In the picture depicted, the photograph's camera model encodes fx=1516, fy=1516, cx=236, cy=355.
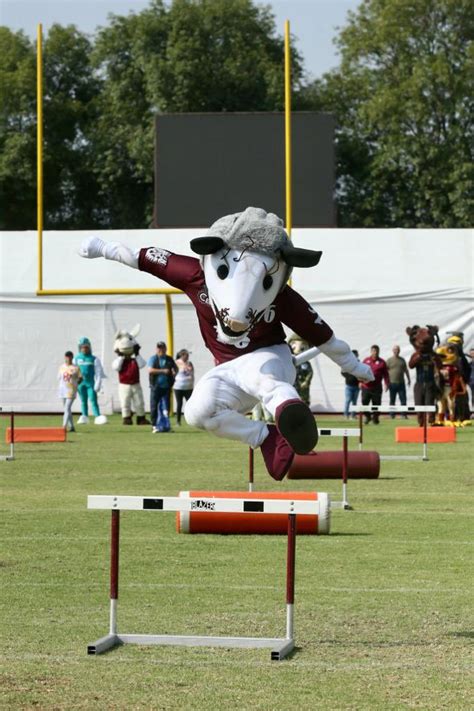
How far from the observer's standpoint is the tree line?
61375 mm

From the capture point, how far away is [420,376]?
2983 cm

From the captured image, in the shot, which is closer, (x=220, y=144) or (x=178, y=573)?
(x=178, y=573)

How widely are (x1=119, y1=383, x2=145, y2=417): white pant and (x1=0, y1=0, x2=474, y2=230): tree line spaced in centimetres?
2954

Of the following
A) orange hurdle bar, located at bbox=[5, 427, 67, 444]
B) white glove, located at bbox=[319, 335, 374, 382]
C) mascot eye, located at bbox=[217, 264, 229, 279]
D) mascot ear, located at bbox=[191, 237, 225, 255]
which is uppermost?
mascot ear, located at bbox=[191, 237, 225, 255]

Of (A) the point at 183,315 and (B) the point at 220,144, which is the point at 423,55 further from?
(A) the point at 183,315

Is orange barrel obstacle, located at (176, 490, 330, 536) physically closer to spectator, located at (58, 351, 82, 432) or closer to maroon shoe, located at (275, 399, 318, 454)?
maroon shoe, located at (275, 399, 318, 454)

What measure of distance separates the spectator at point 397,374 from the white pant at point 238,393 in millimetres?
24673

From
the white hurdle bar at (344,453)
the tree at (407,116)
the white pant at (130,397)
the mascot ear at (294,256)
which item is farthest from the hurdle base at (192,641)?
the tree at (407,116)

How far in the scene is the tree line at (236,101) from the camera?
61375 millimetres

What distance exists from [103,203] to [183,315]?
108 feet

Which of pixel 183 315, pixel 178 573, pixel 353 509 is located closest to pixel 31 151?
pixel 183 315

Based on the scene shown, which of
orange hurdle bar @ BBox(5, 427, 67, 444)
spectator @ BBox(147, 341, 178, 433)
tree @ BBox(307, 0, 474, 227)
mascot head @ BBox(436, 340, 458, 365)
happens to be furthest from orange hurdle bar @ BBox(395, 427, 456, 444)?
tree @ BBox(307, 0, 474, 227)

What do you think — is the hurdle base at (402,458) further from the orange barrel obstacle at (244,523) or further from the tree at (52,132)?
the tree at (52,132)

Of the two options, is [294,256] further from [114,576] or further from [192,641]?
[192,641]
